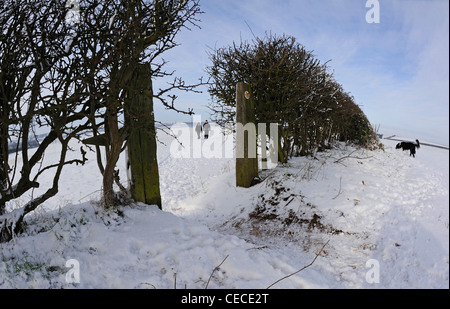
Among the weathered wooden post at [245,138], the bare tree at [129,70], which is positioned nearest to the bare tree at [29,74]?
the bare tree at [129,70]

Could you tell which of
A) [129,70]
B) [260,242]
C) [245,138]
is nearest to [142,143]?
[129,70]

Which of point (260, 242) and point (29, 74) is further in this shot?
point (260, 242)

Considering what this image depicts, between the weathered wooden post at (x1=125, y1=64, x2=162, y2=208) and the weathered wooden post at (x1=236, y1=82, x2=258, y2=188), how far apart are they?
2.30 meters

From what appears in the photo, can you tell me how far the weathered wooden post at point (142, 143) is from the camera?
3.65 metres

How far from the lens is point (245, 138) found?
5875 millimetres

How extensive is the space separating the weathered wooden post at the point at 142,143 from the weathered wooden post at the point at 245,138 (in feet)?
7.55

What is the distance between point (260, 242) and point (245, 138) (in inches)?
105

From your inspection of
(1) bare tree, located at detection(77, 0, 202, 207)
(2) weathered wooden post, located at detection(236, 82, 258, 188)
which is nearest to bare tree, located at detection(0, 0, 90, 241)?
(1) bare tree, located at detection(77, 0, 202, 207)

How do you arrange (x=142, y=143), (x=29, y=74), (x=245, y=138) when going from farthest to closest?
1. (x=245, y=138)
2. (x=142, y=143)
3. (x=29, y=74)

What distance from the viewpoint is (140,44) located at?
3.28 m

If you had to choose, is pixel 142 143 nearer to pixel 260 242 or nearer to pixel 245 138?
pixel 260 242

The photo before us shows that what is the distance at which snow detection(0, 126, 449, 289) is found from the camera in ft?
7.93

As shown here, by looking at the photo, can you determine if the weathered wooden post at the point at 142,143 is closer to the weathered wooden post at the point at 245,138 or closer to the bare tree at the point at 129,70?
the bare tree at the point at 129,70
